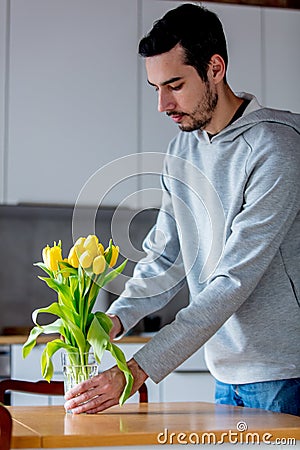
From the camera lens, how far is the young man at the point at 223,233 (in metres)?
1.80

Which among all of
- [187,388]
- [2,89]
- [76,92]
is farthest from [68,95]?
[187,388]

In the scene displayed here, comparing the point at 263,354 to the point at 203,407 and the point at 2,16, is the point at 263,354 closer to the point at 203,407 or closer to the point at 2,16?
the point at 203,407

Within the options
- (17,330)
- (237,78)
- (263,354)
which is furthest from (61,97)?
(263,354)

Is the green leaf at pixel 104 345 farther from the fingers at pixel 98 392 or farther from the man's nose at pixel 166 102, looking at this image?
the man's nose at pixel 166 102

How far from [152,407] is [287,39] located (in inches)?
106

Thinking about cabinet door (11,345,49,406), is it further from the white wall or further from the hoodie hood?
the hoodie hood

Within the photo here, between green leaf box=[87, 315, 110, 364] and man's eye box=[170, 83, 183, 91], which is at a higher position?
man's eye box=[170, 83, 183, 91]

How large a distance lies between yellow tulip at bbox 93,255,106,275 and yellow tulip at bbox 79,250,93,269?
1cm

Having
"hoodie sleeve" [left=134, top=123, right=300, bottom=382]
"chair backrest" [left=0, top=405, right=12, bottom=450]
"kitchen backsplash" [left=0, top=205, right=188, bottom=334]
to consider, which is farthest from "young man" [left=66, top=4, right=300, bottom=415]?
"kitchen backsplash" [left=0, top=205, right=188, bottom=334]

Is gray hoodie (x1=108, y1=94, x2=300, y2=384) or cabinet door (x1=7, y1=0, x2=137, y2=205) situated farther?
cabinet door (x1=7, y1=0, x2=137, y2=205)

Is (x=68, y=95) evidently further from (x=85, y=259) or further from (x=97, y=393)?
(x=97, y=393)

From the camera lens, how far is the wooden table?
4.49 ft

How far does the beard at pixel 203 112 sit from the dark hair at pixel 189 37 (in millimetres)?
47

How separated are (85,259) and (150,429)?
0.39m
